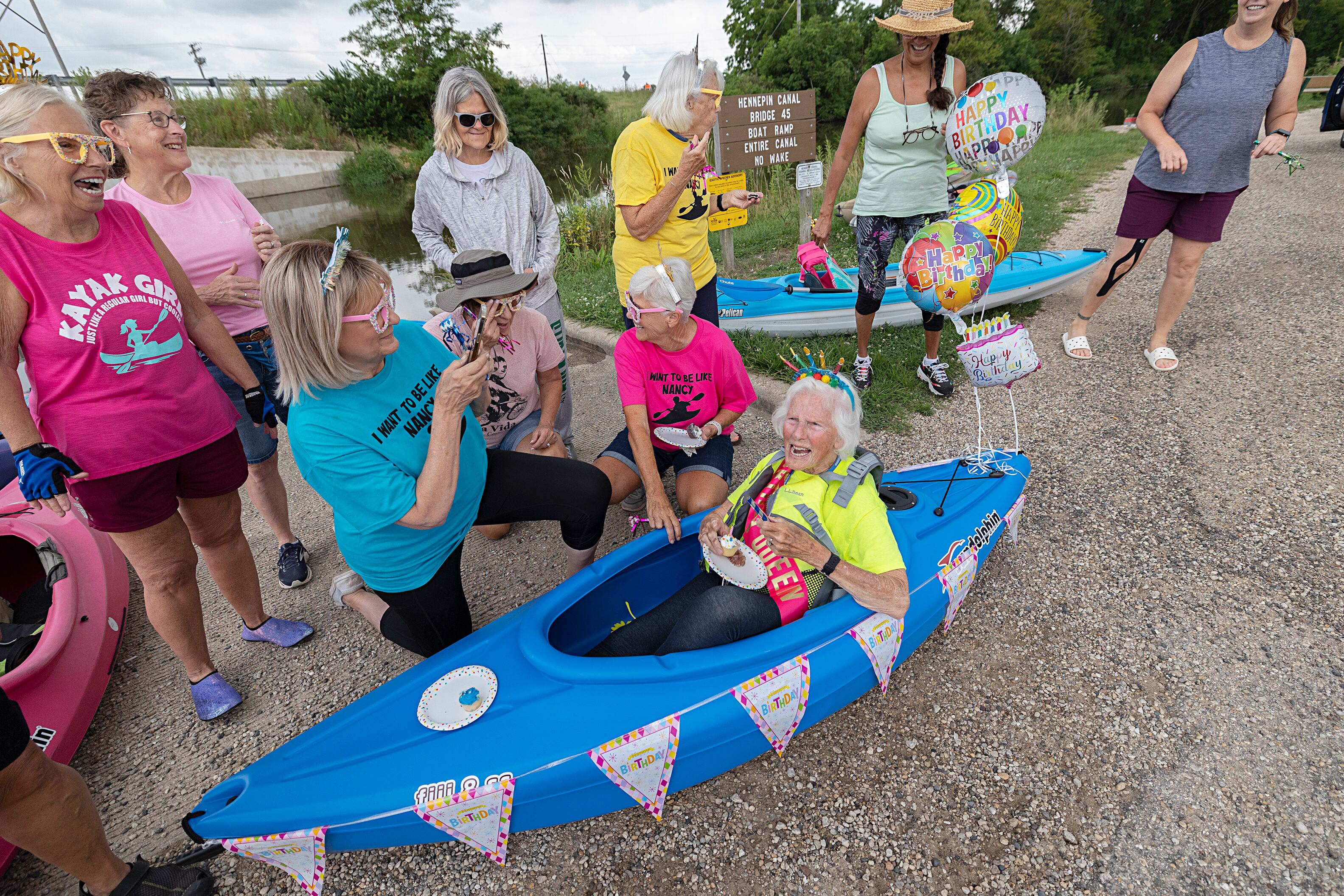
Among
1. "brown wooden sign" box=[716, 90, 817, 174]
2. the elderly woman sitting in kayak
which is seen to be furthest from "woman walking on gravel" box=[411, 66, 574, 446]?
"brown wooden sign" box=[716, 90, 817, 174]

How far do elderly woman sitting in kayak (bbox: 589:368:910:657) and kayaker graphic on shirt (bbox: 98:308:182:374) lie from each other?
5.50ft

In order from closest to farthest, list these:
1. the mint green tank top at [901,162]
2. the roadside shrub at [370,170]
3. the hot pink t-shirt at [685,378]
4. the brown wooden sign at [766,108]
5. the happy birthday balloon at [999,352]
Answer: the happy birthday balloon at [999,352] → the hot pink t-shirt at [685,378] → the mint green tank top at [901,162] → the brown wooden sign at [766,108] → the roadside shrub at [370,170]

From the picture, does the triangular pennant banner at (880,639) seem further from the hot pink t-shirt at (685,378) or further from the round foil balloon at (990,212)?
the round foil balloon at (990,212)

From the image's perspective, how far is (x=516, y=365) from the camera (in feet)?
9.04

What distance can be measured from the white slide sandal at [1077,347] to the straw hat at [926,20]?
218cm

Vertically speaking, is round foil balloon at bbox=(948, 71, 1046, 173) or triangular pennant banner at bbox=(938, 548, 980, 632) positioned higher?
round foil balloon at bbox=(948, 71, 1046, 173)

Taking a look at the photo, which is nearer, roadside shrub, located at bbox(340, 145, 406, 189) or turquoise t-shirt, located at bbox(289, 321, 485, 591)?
turquoise t-shirt, located at bbox(289, 321, 485, 591)

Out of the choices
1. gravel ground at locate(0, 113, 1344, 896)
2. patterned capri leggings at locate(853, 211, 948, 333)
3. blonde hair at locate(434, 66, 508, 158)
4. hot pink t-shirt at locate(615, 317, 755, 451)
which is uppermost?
blonde hair at locate(434, 66, 508, 158)

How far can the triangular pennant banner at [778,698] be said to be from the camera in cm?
167

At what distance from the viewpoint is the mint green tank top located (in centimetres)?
303

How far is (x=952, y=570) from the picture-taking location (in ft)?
6.70

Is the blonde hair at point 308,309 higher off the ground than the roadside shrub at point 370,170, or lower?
lower

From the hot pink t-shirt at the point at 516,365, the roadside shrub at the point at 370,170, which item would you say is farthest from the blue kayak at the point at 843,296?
the roadside shrub at the point at 370,170

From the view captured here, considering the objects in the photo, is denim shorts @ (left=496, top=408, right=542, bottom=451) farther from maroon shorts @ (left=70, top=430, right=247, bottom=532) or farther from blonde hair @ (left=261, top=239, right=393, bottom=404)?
blonde hair @ (left=261, top=239, right=393, bottom=404)
